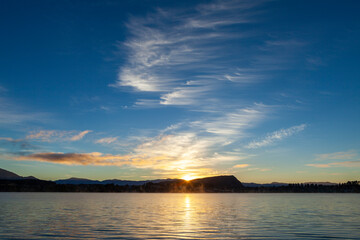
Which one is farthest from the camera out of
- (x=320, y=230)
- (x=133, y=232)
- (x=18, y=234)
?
(x=320, y=230)

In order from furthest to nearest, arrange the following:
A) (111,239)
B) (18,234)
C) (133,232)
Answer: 1. (133,232)
2. (18,234)
3. (111,239)

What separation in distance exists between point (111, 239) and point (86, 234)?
6.22 meters

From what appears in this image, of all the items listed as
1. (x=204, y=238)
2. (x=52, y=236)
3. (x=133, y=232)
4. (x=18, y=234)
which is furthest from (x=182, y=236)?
(x=18, y=234)

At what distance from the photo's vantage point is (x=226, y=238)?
45281 millimetres

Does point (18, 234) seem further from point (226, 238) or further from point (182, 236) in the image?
point (226, 238)

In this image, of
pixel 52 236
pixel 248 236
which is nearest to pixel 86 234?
pixel 52 236

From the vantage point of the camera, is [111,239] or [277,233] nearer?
[111,239]

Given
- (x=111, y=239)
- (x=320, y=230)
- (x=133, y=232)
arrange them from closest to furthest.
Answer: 1. (x=111, y=239)
2. (x=133, y=232)
3. (x=320, y=230)

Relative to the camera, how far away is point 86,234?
156ft

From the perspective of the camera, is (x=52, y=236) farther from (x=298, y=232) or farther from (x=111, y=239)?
(x=298, y=232)

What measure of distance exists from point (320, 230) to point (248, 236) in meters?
14.8

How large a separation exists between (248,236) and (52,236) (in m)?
26.9

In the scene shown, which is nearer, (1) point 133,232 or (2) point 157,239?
(2) point 157,239

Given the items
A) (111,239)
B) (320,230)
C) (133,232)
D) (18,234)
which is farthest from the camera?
(320,230)
